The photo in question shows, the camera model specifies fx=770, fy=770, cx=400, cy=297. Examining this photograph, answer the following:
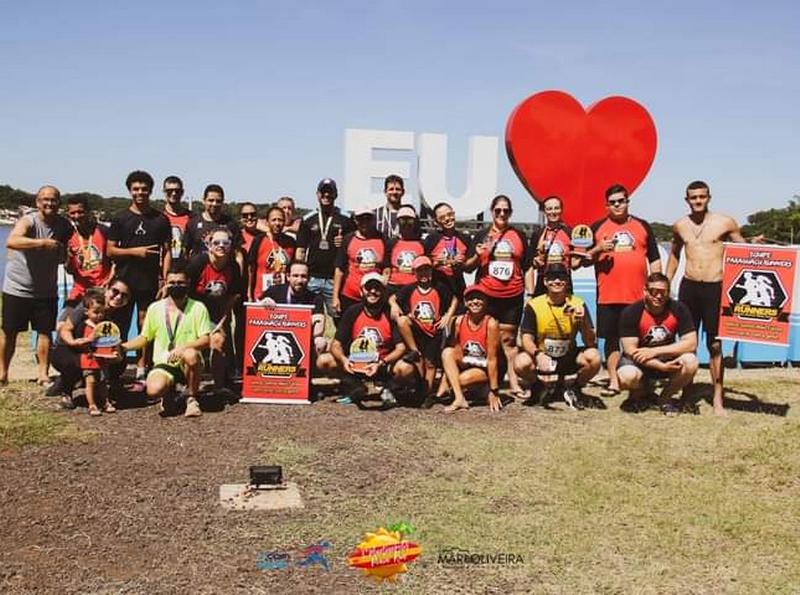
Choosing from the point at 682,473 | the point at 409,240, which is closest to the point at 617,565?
the point at 682,473

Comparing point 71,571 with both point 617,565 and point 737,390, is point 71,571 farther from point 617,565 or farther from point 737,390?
point 737,390

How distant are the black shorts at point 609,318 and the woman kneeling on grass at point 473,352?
121 cm

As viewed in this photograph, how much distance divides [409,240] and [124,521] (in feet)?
13.1

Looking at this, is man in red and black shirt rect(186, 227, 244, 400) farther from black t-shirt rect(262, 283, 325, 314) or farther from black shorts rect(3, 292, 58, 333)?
black shorts rect(3, 292, 58, 333)

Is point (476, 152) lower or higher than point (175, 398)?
higher

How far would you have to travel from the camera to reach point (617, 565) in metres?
3.83

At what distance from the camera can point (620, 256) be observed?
7.57m

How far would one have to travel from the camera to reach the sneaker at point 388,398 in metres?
7.15

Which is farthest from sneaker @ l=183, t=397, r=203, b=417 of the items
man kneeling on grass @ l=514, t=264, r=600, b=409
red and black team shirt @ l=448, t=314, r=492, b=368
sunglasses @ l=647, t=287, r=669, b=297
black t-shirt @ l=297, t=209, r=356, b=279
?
sunglasses @ l=647, t=287, r=669, b=297

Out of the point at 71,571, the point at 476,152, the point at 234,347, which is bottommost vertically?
the point at 71,571

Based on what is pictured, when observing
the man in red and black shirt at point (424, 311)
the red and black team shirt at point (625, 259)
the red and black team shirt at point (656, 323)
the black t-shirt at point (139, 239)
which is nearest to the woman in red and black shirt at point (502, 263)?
the man in red and black shirt at point (424, 311)

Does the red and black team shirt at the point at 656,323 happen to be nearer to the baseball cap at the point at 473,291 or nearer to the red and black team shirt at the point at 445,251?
the baseball cap at the point at 473,291

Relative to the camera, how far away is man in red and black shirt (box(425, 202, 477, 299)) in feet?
24.2

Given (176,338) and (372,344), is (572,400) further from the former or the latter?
(176,338)
